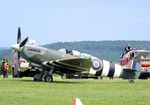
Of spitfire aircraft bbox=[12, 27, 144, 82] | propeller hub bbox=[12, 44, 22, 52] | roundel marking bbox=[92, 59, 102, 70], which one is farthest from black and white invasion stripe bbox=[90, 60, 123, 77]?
propeller hub bbox=[12, 44, 22, 52]

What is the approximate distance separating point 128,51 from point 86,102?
2533 centimetres

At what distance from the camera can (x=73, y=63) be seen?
30266 millimetres

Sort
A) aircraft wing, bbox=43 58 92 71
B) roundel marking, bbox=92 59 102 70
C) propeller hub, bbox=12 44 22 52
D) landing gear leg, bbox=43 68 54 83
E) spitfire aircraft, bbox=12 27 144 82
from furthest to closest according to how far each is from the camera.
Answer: roundel marking, bbox=92 59 102 70, propeller hub, bbox=12 44 22 52, spitfire aircraft, bbox=12 27 144 82, aircraft wing, bbox=43 58 92 71, landing gear leg, bbox=43 68 54 83

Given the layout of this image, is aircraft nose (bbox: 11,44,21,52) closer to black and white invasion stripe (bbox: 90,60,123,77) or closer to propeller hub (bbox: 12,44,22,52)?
propeller hub (bbox: 12,44,22,52)

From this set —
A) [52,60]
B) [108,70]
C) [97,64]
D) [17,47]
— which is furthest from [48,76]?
[108,70]

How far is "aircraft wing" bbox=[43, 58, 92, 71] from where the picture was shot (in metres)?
29.9

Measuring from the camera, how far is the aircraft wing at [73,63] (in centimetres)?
2989

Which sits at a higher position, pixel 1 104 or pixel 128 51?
pixel 128 51

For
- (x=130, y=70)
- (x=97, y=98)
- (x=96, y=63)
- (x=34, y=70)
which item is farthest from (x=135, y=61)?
(x=97, y=98)

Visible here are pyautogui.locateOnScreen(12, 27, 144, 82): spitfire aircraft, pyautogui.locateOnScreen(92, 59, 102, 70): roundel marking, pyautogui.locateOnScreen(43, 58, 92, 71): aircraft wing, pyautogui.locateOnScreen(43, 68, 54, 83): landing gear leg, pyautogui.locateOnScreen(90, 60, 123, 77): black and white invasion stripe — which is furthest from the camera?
pyautogui.locateOnScreen(90, 60, 123, 77): black and white invasion stripe

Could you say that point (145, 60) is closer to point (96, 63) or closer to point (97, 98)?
point (96, 63)

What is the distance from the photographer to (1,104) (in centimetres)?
1423

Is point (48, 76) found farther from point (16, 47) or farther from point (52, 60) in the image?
point (16, 47)

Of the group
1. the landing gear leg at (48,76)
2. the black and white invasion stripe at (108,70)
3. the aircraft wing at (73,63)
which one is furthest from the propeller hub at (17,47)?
the black and white invasion stripe at (108,70)
